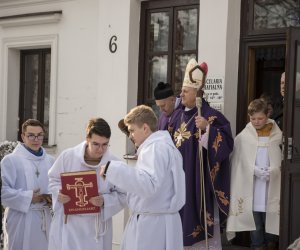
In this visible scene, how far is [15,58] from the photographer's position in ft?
33.4

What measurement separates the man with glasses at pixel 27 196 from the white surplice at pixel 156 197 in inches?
52.3

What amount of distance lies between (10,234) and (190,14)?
3714mm

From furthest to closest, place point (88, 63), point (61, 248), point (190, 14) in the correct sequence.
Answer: point (88, 63) → point (190, 14) → point (61, 248)

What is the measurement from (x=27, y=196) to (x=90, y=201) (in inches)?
37.4

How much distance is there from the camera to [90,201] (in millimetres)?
4848

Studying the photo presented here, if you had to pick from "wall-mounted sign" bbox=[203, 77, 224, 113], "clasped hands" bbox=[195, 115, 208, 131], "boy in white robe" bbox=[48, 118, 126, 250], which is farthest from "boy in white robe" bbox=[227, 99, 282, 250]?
"boy in white robe" bbox=[48, 118, 126, 250]

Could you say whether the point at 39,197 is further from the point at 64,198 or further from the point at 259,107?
the point at 259,107

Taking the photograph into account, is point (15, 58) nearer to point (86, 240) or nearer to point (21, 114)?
point (21, 114)

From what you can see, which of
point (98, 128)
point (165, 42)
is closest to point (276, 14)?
point (165, 42)

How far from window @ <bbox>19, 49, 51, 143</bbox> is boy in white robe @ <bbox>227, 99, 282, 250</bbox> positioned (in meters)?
4.22

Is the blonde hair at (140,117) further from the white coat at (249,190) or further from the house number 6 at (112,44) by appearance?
the house number 6 at (112,44)

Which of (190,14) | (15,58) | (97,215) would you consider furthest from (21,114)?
(97,215)

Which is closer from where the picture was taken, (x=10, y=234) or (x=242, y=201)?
(x=10, y=234)

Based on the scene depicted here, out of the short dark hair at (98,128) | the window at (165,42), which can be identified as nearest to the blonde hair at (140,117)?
the short dark hair at (98,128)
